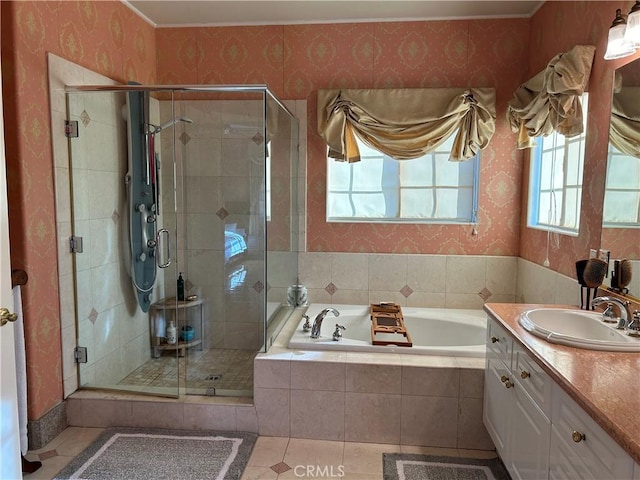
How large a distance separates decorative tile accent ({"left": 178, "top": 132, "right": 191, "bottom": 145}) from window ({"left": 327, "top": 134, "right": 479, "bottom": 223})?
1.04 m

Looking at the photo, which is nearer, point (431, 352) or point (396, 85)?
A: point (431, 352)

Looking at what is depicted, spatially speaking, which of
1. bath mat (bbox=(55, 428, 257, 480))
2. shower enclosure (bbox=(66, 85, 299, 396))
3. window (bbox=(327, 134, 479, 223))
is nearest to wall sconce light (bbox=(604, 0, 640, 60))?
window (bbox=(327, 134, 479, 223))

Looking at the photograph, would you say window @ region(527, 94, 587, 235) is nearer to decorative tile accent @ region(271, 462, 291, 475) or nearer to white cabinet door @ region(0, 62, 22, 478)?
decorative tile accent @ region(271, 462, 291, 475)

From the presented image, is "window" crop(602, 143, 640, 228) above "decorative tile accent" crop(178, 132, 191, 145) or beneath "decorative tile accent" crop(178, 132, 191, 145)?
beneath

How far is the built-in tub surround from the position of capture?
2.37m

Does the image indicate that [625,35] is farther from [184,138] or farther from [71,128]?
[71,128]

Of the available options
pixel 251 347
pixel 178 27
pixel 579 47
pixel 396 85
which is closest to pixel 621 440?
pixel 579 47

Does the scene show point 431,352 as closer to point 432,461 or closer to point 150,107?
point 432,461

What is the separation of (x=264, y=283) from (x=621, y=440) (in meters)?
2.08

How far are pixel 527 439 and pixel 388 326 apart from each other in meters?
1.27

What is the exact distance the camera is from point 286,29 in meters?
3.34

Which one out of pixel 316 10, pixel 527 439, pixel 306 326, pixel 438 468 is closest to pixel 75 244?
pixel 306 326

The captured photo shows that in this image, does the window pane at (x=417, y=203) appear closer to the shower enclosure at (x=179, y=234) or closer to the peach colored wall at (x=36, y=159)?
the shower enclosure at (x=179, y=234)

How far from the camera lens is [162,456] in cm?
228
